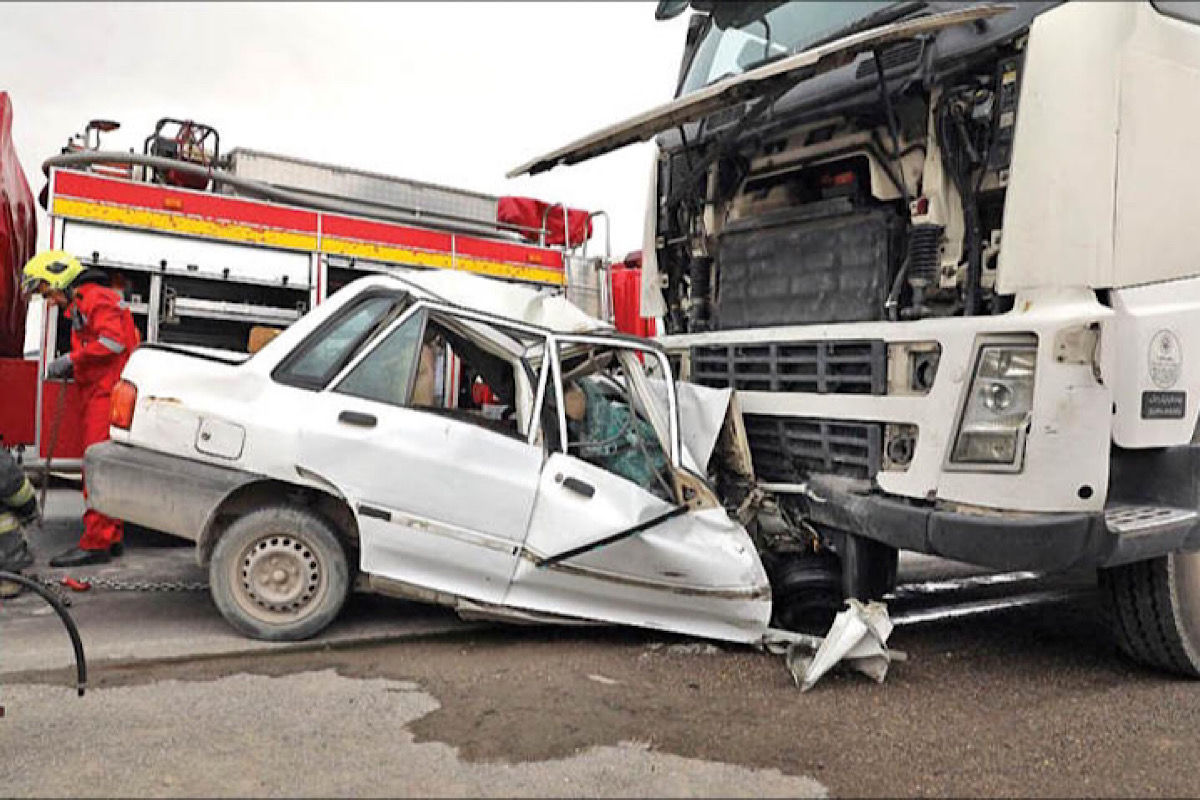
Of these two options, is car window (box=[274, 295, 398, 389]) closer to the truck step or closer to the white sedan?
the white sedan

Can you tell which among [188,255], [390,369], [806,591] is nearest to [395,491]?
[390,369]

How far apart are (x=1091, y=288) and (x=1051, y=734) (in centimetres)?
161

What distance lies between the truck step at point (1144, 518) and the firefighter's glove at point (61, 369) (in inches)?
219

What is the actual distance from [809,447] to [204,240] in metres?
4.64

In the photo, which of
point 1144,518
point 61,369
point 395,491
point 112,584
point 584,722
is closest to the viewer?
point 584,722

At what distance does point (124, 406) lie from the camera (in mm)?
4211

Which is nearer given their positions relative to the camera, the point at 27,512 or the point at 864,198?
the point at 864,198

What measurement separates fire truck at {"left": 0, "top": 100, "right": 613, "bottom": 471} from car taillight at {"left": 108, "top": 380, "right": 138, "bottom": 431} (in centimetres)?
100

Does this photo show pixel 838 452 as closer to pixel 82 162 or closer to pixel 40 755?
pixel 40 755

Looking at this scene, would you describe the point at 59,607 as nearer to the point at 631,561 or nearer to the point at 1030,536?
the point at 631,561

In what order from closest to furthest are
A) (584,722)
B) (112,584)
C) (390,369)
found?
(584,722) → (390,369) → (112,584)

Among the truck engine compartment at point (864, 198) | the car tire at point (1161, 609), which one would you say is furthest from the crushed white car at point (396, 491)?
the car tire at point (1161, 609)

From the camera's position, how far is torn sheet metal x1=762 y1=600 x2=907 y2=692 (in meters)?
3.57

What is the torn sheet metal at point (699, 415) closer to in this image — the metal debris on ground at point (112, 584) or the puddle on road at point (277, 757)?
the puddle on road at point (277, 757)
